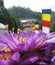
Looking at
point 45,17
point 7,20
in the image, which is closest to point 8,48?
point 45,17

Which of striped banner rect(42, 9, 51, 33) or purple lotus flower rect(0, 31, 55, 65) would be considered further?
striped banner rect(42, 9, 51, 33)

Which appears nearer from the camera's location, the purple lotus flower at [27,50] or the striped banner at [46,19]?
the purple lotus flower at [27,50]

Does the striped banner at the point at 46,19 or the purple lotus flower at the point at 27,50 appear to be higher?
the purple lotus flower at the point at 27,50

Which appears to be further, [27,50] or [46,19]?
[46,19]

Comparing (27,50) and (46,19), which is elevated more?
(27,50)

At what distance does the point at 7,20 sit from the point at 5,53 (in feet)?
153

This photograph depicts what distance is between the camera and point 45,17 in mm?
7109

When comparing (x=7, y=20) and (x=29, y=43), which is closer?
(x=29, y=43)

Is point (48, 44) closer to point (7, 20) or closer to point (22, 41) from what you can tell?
point (22, 41)

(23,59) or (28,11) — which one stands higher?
(23,59)

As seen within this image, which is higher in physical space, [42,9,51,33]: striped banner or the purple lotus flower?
the purple lotus flower

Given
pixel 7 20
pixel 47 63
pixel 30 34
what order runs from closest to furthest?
pixel 47 63
pixel 30 34
pixel 7 20

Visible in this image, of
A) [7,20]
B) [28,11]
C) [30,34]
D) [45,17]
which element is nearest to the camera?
[30,34]

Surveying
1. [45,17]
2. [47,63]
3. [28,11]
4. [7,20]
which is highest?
[47,63]
